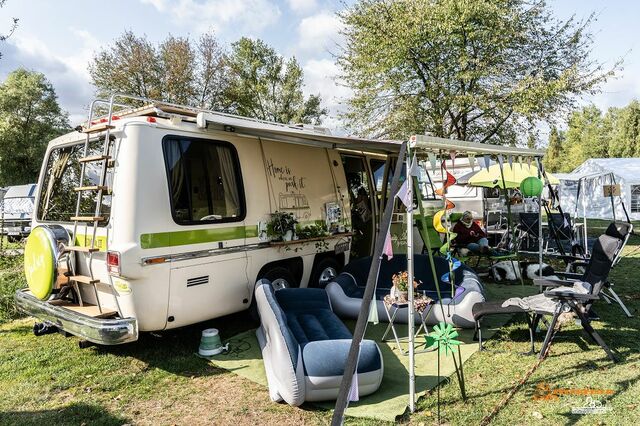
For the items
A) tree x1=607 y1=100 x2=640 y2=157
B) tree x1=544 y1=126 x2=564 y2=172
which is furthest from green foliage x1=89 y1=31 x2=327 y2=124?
tree x1=544 y1=126 x2=564 y2=172

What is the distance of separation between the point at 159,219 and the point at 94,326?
3.56ft

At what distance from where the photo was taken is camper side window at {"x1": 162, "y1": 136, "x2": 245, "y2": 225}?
4.29 m

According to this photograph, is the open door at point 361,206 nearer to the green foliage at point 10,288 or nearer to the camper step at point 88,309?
the camper step at point 88,309

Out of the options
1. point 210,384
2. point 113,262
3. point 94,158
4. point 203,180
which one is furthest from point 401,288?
point 94,158

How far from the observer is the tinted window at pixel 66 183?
4.46 metres

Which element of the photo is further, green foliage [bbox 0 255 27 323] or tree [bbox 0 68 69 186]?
tree [bbox 0 68 69 186]

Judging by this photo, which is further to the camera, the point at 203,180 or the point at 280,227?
the point at 280,227

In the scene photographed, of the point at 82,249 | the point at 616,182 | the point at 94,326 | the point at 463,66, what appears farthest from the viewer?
the point at 616,182

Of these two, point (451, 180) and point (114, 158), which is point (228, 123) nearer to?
point (114, 158)

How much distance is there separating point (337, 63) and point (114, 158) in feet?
42.6

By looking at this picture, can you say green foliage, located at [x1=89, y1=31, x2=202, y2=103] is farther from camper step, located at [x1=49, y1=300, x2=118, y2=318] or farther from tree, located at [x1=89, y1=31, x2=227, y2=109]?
camper step, located at [x1=49, y1=300, x2=118, y2=318]

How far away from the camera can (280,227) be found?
526 cm

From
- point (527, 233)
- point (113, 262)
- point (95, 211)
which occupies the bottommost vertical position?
point (527, 233)

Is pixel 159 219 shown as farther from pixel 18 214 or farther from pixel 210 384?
pixel 18 214
